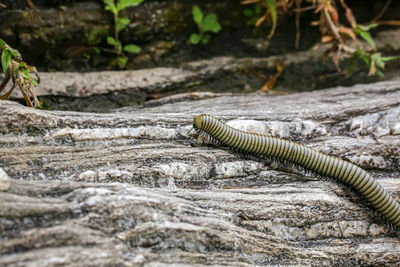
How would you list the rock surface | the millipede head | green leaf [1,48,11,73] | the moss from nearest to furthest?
the rock surface
green leaf [1,48,11,73]
the millipede head
the moss

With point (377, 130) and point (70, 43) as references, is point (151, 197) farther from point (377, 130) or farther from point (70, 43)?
point (70, 43)

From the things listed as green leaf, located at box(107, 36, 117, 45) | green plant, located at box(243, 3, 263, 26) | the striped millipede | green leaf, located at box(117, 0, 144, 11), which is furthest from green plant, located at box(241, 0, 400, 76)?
the striped millipede

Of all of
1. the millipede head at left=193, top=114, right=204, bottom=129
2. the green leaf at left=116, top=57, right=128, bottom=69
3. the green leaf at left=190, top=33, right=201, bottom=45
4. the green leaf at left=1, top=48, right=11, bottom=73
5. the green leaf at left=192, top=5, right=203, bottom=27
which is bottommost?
the millipede head at left=193, top=114, right=204, bottom=129

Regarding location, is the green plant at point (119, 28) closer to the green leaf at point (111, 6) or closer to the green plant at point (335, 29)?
the green leaf at point (111, 6)

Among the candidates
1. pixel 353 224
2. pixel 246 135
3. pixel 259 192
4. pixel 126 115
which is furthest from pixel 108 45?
pixel 353 224

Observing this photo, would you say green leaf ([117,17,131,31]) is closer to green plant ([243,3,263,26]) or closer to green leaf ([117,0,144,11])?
green leaf ([117,0,144,11])

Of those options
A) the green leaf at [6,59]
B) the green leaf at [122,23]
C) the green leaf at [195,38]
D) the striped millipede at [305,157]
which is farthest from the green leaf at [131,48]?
the striped millipede at [305,157]

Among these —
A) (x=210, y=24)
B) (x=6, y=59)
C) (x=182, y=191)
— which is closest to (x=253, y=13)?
(x=210, y=24)
